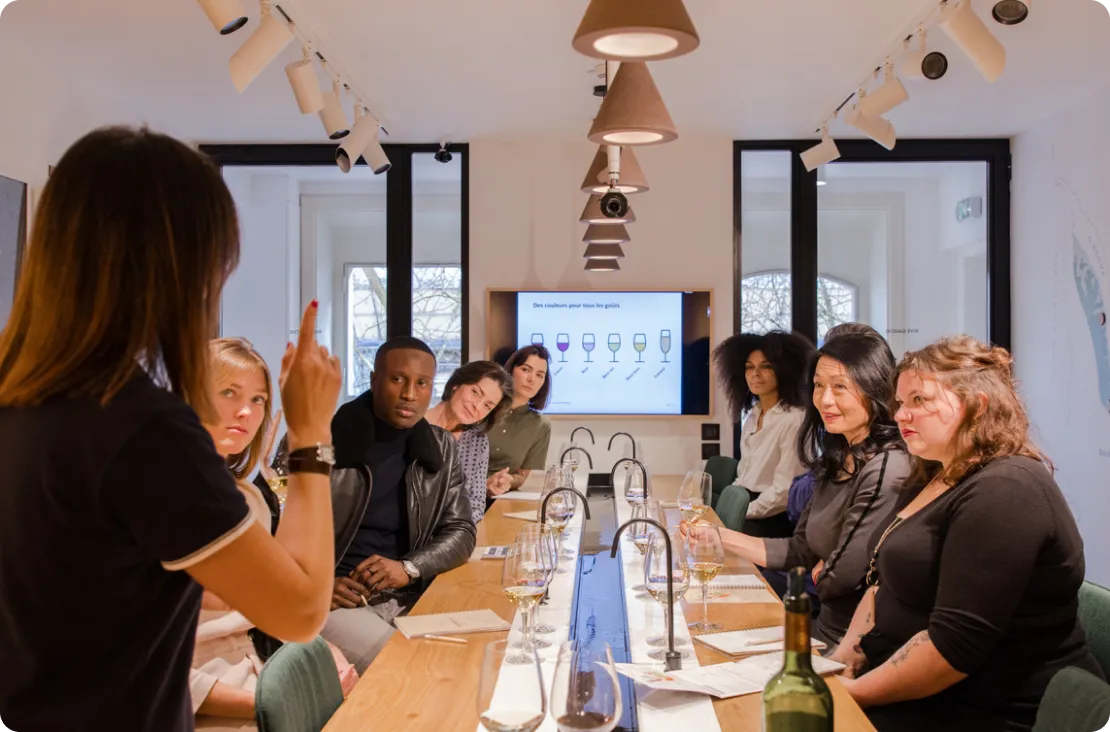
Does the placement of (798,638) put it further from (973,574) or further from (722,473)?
(722,473)

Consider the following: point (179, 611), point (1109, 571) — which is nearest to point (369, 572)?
point (179, 611)

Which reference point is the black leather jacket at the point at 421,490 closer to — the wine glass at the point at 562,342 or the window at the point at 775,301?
the wine glass at the point at 562,342

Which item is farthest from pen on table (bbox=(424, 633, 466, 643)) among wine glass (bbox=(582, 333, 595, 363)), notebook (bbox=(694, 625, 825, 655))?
wine glass (bbox=(582, 333, 595, 363))

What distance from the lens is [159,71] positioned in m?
5.05

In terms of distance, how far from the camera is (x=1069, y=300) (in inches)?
231

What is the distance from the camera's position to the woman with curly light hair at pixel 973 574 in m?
2.11

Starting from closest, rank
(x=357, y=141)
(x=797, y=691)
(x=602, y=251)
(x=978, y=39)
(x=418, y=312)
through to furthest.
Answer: (x=797, y=691), (x=978, y=39), (x=357, y=141), (x=602, y=251), (x=418, y=312)

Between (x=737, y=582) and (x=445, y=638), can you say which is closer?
(x=445, y=638)

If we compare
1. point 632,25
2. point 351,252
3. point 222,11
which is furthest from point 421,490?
point 351,252

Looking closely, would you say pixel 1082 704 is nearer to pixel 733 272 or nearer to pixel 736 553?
pixel 736 553

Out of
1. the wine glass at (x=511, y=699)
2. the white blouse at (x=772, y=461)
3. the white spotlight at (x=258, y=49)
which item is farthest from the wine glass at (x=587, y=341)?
the wine glass at (x=511, y=699)

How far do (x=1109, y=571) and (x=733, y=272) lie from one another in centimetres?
282

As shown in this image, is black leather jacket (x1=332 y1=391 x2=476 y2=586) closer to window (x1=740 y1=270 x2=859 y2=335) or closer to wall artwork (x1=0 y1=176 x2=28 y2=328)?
wall artwork (x1=0 y1=176 x2=28 y2=328)

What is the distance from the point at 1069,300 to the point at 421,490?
4284 millimetres
